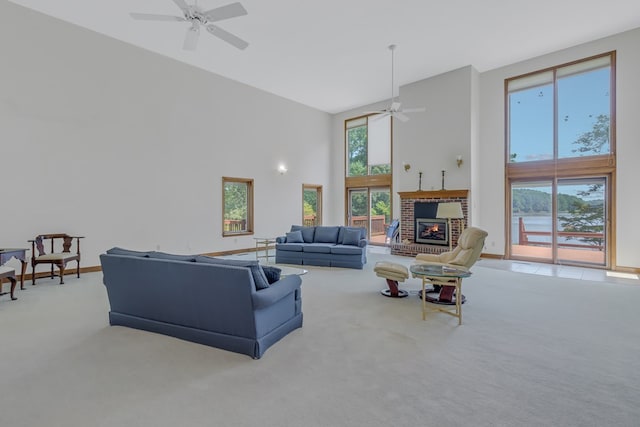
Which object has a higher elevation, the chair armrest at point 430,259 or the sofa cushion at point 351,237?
the sofa cushion at point 351,237

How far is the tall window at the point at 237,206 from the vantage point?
8.21 metres

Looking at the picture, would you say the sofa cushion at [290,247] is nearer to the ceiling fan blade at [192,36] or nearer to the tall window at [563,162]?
the ceiling fan blade at [192,36]

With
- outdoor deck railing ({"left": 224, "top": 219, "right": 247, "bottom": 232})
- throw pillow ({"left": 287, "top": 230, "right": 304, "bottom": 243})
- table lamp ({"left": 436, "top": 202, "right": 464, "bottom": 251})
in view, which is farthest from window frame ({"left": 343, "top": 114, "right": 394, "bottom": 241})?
table lamp ({"left": 436, "top": 202, "right": 464, "bottom": 251})

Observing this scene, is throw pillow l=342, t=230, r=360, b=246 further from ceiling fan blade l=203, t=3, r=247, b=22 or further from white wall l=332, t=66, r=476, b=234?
ceiling fan blade l=203, t=3, r=247, b=22

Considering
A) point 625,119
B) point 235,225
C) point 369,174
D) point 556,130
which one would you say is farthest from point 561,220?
point 235,225

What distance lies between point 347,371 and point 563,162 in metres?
6.93

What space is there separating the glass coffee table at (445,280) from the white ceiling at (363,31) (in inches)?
164

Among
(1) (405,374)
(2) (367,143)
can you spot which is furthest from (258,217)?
(1) (405,374)

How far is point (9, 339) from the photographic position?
10.0ft

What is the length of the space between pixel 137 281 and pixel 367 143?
27.9 ft

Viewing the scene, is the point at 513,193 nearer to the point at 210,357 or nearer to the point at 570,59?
the point at 570,59

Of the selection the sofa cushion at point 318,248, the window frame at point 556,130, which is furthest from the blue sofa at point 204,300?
the window frame at point 556,130

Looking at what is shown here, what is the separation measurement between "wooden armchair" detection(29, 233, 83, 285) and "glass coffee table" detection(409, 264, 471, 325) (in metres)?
5.49

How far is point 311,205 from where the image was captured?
10.7 meters
